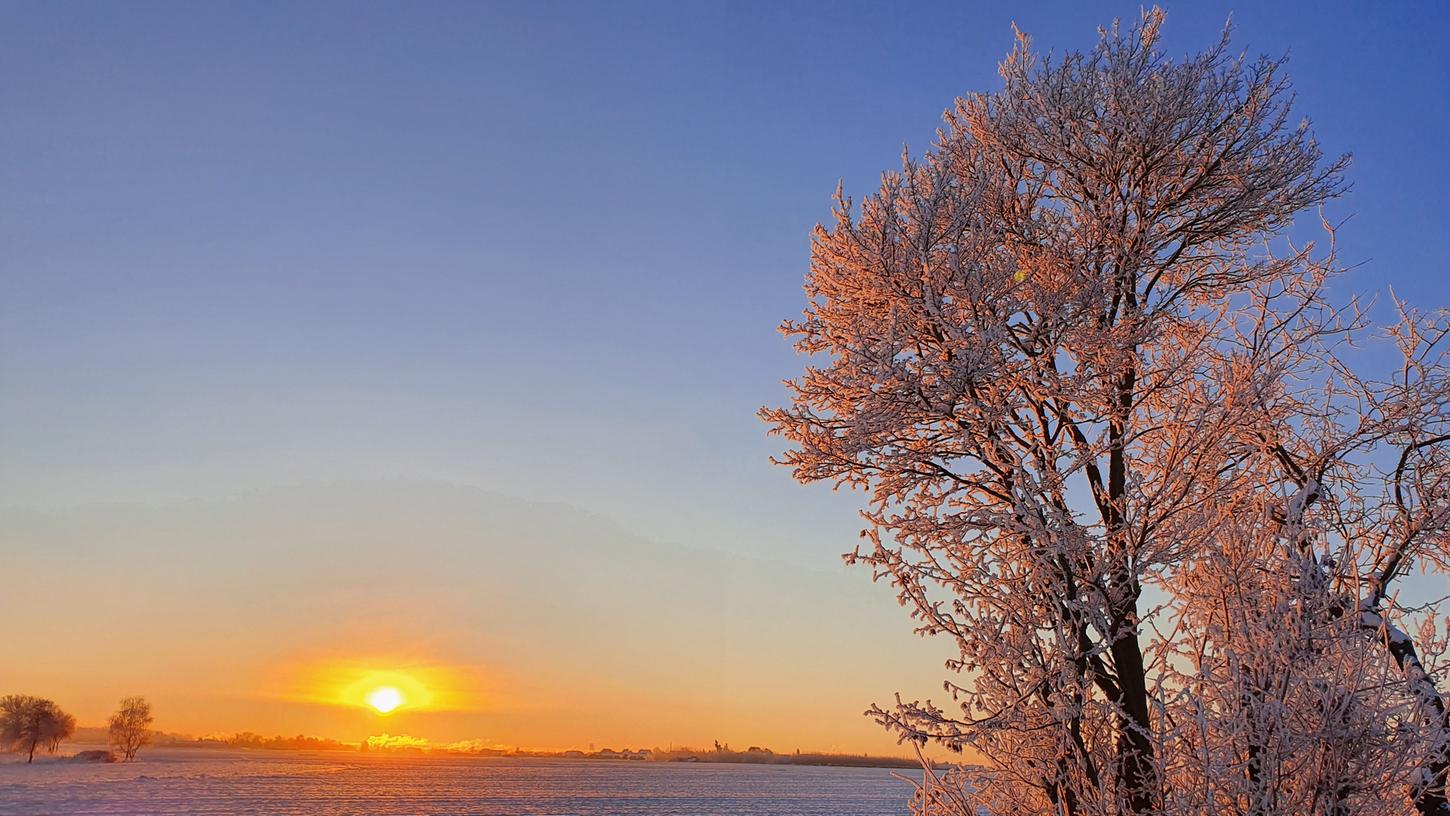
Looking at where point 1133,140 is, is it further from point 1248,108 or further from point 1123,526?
point 1123,526

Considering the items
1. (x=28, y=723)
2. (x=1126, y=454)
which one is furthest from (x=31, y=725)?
(x=1126, y=454)

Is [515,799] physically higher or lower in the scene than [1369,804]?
lower

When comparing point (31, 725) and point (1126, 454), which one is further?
point (31, 725)

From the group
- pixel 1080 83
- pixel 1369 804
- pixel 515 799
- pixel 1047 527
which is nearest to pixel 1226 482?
pixel 1047 527

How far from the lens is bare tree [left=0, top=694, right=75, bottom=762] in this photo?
97812 millimetres

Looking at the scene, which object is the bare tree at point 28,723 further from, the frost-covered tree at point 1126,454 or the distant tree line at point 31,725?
the frost-covered tree at point 1126,454

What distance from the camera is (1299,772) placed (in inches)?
269

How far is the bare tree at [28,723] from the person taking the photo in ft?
321

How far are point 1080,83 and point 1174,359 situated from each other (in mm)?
2824

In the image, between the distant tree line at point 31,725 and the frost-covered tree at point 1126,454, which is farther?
the distant tree line at point 31,725

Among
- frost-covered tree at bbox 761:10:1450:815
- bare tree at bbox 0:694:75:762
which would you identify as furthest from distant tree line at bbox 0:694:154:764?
frost-covered tree at bbox 761:10:1450:815

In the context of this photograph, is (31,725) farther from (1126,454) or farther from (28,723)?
(1126,454)

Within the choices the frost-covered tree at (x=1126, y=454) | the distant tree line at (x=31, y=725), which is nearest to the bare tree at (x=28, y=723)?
the distant tree line at (x=31, y=725)

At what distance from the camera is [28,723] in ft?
323
